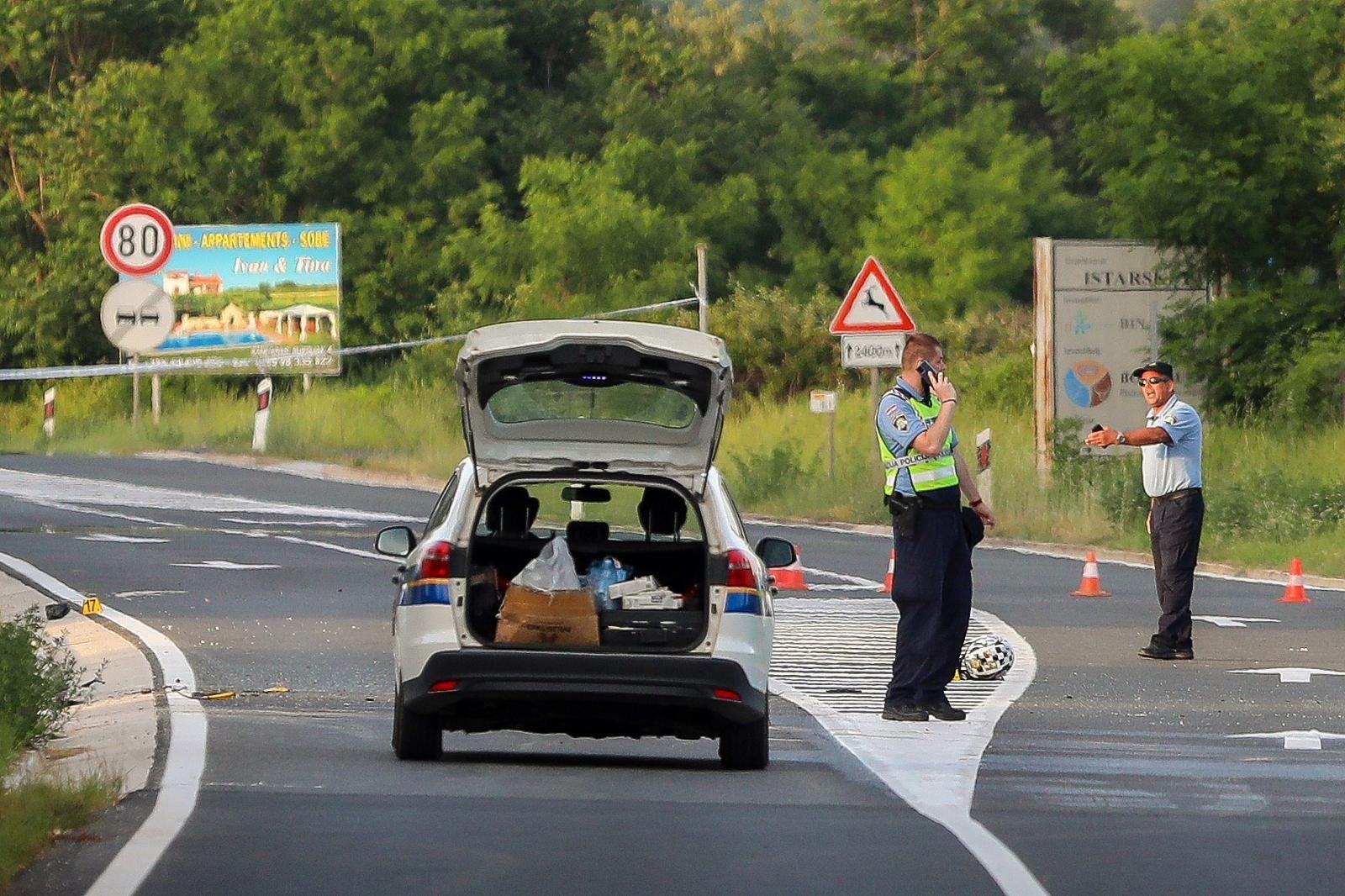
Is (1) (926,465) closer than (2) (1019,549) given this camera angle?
Yes

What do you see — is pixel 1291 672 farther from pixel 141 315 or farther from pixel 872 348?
pixel 141 315

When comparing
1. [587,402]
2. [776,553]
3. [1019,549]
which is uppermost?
[587,402]

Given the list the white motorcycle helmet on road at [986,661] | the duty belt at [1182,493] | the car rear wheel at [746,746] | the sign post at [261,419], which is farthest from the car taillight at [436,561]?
the sign post at [261,419]

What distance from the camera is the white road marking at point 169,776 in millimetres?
8242

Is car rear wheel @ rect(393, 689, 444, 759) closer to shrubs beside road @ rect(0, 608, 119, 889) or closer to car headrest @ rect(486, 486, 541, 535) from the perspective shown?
car headrest @ rect(486, 486, 541, 535)

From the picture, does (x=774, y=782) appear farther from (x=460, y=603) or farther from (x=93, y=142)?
(x=93, y=142)

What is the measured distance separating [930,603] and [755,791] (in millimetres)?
2632

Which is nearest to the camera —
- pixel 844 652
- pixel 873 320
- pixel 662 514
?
pixel 662 514

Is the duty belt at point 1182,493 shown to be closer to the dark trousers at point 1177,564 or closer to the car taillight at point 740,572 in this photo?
the dark trousers at point 1177,564

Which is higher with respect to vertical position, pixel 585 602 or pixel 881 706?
pixel 585 602

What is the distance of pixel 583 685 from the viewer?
431 inches

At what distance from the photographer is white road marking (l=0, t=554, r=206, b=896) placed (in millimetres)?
8242

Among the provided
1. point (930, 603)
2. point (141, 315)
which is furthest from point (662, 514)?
point (141, 315)

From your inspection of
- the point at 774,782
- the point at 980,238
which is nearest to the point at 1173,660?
the point at 774,782
